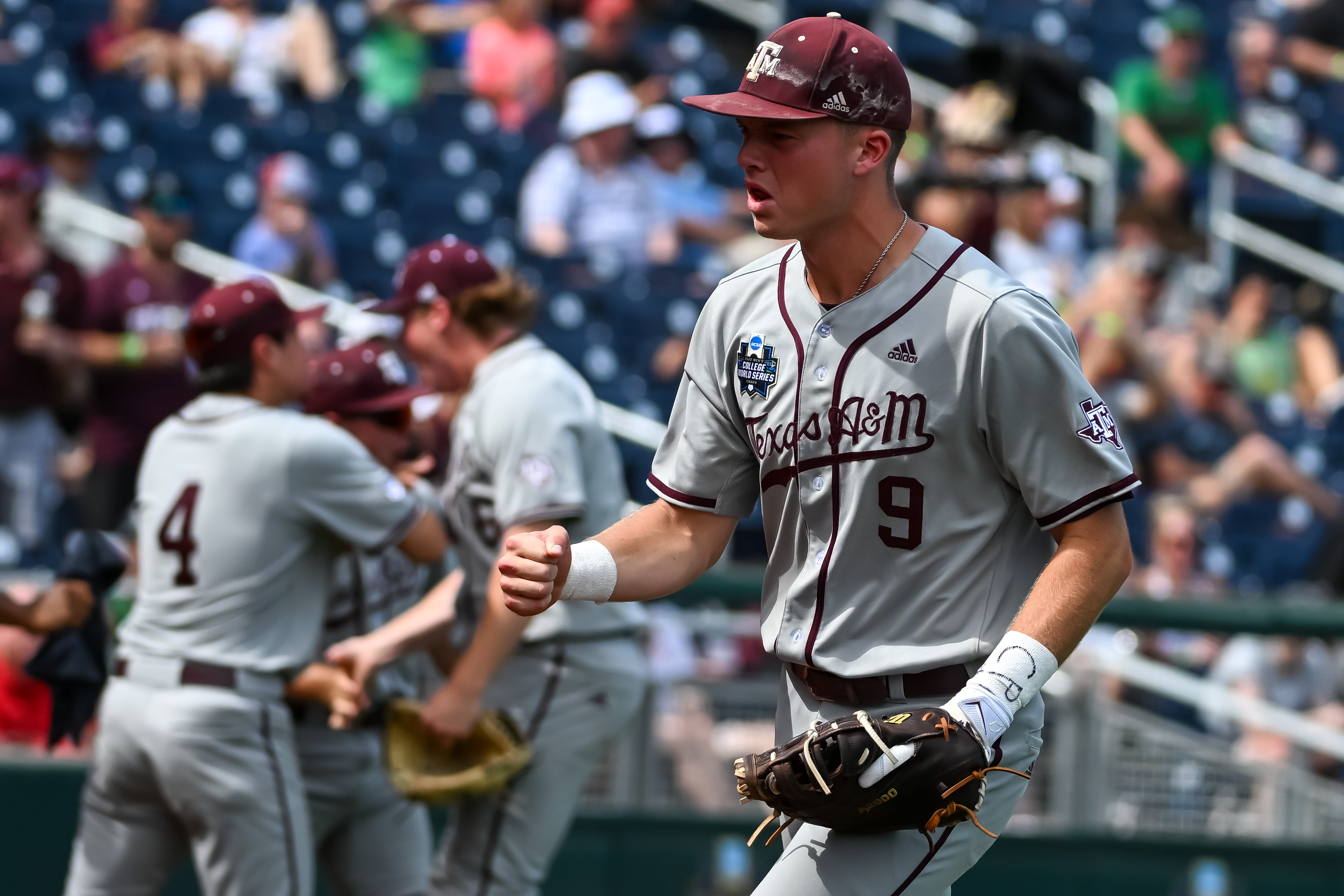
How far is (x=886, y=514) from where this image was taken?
2.81 m

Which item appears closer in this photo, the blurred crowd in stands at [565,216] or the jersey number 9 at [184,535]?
the jersey number 9 at [184,535]

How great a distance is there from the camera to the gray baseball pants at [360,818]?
4.39 m

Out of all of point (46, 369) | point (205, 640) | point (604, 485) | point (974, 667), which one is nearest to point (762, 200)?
point (974, 667)

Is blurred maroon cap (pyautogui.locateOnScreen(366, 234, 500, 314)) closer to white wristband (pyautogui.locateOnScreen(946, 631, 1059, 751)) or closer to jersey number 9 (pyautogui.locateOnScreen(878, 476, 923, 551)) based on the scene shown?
jersey number 9 (pyautogui.locateOnScreen(878, 476, 923, 551))

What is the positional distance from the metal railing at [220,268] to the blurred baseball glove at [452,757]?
376cm

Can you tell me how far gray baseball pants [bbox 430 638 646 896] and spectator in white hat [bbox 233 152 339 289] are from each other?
15.5 ft

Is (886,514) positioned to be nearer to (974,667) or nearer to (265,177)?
(974,667)

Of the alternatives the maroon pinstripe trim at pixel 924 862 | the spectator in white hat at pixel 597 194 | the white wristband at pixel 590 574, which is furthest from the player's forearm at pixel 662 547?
the spectator in white hat at pixel 597 194

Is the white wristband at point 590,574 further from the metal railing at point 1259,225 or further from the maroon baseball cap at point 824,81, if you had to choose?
the metal railing at point 1259,225

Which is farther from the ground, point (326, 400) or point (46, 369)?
point (326, 400)

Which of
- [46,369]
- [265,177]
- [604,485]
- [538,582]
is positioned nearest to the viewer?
[538,582]

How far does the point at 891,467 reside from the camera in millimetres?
2795

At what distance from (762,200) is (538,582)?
0.72 meters

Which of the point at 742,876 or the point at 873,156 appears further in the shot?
the point at 742,876
